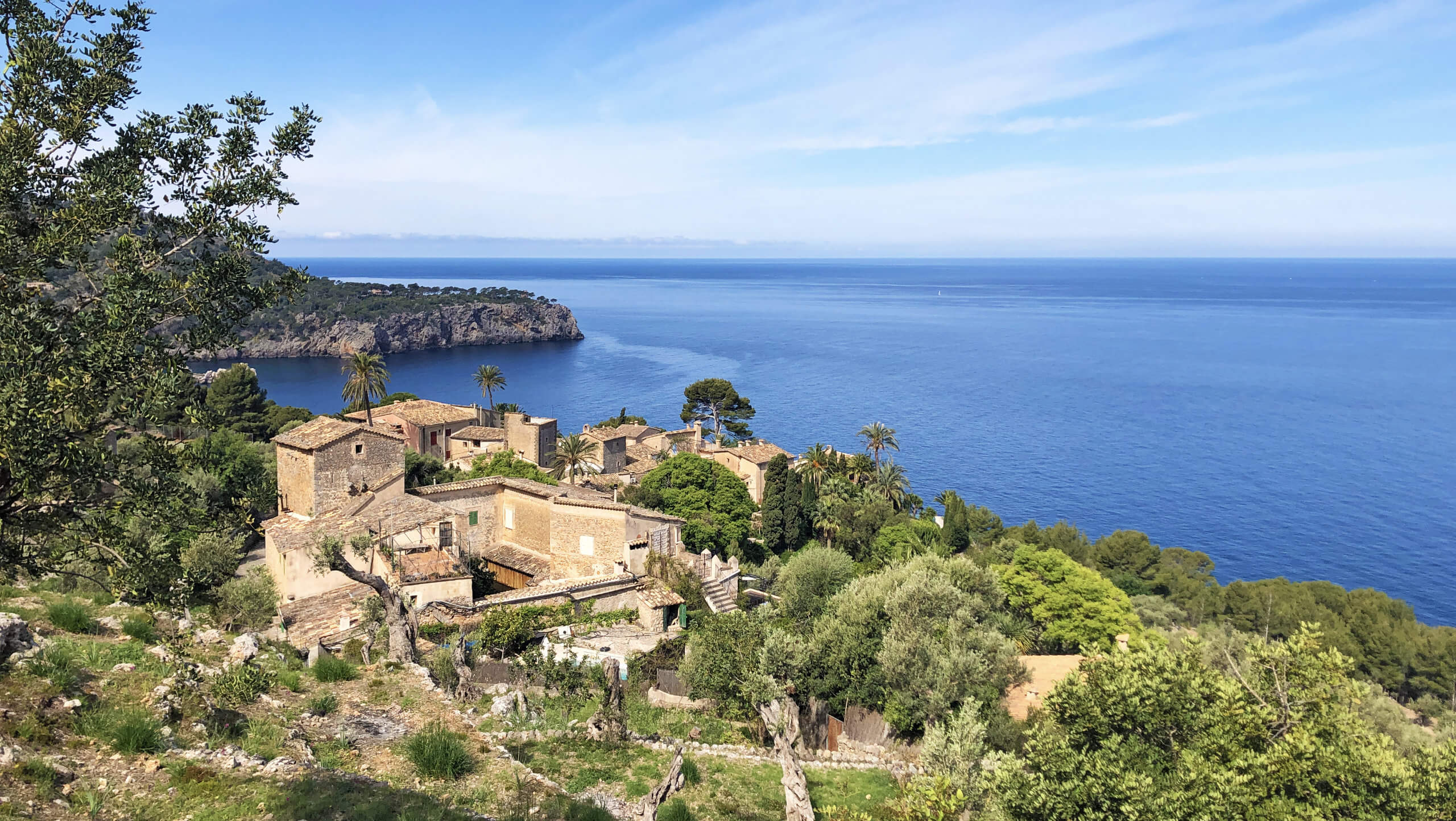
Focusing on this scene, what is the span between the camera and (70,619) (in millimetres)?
13609

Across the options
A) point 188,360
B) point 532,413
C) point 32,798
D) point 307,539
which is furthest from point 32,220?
point 532,413

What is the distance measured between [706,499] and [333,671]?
102 feet

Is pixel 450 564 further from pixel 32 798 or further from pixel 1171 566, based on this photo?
pixel 1171 566

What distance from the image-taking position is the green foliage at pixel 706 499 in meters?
44.0

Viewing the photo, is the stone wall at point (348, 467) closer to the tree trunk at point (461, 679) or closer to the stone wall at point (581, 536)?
the stone wall at point (581, 536)

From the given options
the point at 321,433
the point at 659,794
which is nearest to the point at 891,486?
the point at 321,433

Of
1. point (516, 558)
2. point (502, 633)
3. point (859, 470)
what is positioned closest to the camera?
point (502, 633)

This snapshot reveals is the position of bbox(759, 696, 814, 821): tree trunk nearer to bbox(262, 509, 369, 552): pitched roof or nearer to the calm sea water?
bbox(262, 509, 369, 552): pitched roof

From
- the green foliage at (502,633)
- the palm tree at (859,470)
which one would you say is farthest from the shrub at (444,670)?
the palm tree at (859,470)

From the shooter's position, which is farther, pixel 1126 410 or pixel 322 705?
pixel 1126 410

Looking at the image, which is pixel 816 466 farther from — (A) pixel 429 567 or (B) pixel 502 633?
(B) pixel 502 633

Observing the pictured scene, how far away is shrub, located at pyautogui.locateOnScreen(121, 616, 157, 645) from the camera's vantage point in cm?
1391

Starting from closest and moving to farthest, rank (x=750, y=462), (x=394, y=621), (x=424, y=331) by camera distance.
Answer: (x=394, y=621)
(x=750, y=462)
(x=424, y=331)

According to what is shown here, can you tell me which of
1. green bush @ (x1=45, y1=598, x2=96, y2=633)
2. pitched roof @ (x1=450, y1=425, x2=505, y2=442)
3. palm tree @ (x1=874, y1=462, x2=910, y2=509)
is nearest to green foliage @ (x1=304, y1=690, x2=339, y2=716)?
green bush @ (x1=45, y1=598, x2=96, y2=633)
